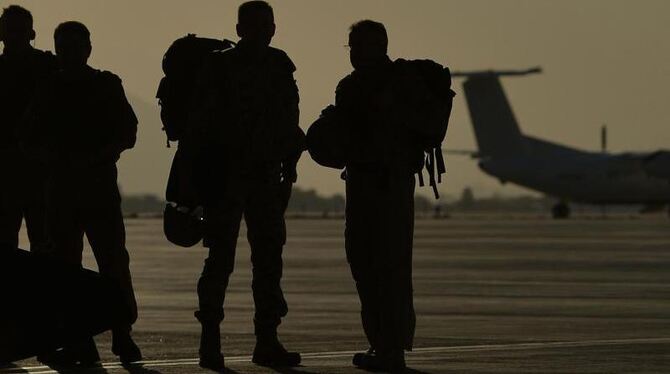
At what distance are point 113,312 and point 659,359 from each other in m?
4.00

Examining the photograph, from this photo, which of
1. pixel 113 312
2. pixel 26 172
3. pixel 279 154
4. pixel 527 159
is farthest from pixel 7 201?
pixel 527 159

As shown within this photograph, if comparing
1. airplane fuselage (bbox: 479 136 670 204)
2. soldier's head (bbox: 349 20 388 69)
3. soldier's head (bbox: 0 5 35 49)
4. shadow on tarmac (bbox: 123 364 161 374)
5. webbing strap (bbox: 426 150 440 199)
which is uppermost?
airplane fuselage (bbox: 479 136 670 204)

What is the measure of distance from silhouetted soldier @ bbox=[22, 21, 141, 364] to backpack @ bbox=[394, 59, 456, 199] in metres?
1.83

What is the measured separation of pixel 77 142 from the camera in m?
11.8

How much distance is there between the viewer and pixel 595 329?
46.9 feet

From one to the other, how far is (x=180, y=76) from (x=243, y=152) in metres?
0.61

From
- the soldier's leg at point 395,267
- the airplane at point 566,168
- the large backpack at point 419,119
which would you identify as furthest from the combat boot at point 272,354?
the airplane at point 566,168

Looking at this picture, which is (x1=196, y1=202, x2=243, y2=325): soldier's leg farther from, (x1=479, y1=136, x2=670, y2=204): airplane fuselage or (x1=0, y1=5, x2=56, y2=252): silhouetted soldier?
(x1=479, y1=136, x2=670, y2=204): airplane fuselage

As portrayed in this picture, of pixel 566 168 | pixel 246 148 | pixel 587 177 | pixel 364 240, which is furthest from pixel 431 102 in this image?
pixel 566 168

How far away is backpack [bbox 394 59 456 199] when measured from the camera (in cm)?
1094

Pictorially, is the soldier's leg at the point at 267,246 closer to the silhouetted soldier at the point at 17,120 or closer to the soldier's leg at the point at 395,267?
the soldier's leg at the point at 395,267

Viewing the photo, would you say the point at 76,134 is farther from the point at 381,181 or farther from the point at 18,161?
the point at 381,181

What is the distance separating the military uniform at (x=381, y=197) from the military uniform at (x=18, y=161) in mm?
2216

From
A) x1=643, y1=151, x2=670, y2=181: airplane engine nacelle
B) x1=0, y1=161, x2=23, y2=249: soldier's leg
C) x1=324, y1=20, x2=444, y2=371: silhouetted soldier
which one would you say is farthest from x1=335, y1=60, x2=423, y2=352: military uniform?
x1=643, y1=151, x2=670, y2=181: airplane engine nacelle
